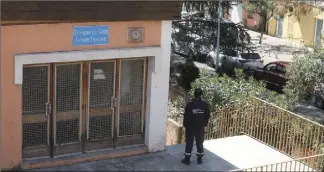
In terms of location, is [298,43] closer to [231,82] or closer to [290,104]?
[290,104]

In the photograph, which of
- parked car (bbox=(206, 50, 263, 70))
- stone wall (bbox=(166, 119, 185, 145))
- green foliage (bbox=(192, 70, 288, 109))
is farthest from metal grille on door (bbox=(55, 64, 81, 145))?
parked car (bbox=(206, 50, 263, 70))

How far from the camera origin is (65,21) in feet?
34.2

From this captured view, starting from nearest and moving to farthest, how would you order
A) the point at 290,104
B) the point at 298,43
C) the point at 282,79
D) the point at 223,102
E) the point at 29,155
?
the point at 29,155
the point at 223,102
the point at 290,104
the point at 282,79
the point at 298,43

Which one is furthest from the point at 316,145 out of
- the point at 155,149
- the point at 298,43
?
the point at 298,43

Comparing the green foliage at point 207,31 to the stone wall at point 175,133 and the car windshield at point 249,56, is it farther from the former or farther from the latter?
the stone wall at point 175,133

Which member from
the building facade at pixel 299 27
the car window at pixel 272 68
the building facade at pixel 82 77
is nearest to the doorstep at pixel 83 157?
the building facade at pixel 82 77

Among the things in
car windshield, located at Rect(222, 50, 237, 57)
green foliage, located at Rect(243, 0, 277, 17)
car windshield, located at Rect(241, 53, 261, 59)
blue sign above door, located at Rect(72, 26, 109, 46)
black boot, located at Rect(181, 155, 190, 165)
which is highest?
green foliage, located at Rect(243, 0, 277, 17)

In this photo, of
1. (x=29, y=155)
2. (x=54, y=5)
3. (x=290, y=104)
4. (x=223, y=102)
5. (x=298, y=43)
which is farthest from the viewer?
(x=298, y=43)

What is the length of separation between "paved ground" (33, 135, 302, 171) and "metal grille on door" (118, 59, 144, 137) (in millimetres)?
636

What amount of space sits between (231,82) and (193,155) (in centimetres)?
423

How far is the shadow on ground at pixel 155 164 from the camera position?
11008mm

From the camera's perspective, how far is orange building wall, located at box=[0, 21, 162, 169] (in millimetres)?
10070

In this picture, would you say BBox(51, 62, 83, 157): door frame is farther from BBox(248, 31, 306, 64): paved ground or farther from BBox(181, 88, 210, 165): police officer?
BBox(248, 31, 306, 64): paved ground

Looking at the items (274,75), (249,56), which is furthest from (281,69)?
(249,56)
